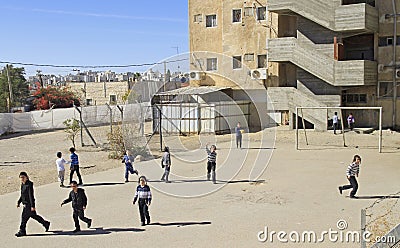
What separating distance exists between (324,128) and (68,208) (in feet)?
77.6

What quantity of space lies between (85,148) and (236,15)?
19.0 metres

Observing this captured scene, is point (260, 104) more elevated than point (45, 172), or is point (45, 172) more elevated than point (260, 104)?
point (260, 104)

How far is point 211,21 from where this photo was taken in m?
43.0

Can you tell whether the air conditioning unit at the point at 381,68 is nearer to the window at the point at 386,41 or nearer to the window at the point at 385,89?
the window at the point at 385,89

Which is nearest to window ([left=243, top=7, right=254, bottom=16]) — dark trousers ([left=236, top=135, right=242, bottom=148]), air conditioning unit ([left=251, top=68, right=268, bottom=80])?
air conditioning unit ([left=251, top=68, right=268, bottom=80])

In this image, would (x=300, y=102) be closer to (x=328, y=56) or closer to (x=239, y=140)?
(x=328, y=56)

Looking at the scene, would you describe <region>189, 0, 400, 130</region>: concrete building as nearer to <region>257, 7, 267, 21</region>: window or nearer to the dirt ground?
<region>257, 7, 267, 21</region>: window

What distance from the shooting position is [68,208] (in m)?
14.3

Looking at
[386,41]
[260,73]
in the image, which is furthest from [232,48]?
[386,41]

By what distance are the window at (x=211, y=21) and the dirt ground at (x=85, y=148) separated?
12187 mm

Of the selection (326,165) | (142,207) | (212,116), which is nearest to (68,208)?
(142,207)

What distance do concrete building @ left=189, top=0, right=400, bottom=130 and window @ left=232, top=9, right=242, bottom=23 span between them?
4.50ft

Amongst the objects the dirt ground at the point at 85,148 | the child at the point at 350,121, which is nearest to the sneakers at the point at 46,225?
the dirt ground at the point at 85,148

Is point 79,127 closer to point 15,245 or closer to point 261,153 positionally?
point 261,153
